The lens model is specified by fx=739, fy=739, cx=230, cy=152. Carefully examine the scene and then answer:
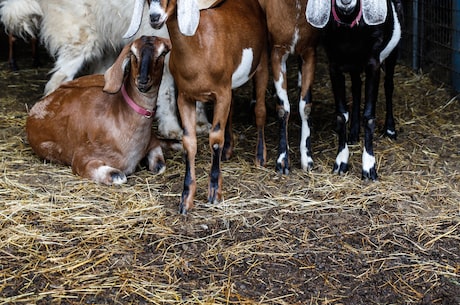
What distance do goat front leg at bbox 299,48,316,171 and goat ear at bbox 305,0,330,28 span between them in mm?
537

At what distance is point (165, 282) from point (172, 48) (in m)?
1.53

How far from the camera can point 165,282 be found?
3812 mm

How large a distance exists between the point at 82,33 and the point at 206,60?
257 cm

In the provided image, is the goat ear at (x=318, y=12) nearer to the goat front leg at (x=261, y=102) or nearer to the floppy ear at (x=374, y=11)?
the floppy ear at (x=374, y=11)

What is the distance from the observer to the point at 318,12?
15.6 ft

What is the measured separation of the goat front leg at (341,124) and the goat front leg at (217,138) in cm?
99

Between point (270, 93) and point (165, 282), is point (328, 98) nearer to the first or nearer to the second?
point (270, 93)

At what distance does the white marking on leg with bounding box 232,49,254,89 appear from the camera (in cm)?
499

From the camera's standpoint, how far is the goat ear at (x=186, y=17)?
4250mm

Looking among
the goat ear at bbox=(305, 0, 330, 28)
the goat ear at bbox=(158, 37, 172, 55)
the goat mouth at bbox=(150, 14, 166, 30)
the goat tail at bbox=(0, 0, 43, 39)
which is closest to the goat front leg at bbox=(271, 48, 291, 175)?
the goat ear at bbox=(305, 0, 330, 28)

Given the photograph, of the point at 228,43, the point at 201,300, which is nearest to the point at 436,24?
the point at 228,43

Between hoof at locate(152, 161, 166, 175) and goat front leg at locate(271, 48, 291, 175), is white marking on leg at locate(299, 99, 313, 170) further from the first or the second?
hoof at locate(152, 161, 166, 175)

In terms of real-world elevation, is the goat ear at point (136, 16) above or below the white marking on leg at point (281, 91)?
above

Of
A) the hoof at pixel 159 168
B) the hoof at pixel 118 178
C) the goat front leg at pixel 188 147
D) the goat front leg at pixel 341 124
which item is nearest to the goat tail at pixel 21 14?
the hoof at pixel 159 168
